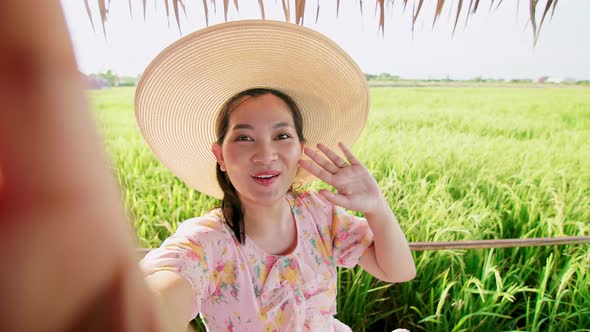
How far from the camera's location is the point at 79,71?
0.44 ft

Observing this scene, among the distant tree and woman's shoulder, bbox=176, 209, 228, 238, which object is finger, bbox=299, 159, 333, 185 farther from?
the distant tree

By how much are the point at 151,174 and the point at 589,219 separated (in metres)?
2.15

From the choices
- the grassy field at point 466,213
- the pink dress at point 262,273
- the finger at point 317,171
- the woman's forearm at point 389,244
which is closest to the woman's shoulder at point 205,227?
the pink dress at point 262,273

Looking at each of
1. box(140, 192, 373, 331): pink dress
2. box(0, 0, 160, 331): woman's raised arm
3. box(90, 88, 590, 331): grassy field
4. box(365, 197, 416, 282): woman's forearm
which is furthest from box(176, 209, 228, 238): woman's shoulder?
box(0, 0, 160, 331): woman's raised arm

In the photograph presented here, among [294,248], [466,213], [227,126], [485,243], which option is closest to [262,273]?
[294,248]

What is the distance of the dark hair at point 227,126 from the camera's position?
920 millimetres

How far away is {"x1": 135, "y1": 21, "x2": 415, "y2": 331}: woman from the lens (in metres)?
0.87

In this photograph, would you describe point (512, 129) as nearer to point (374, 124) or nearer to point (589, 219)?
point (374, 124)

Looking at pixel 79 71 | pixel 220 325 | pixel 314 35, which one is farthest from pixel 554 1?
pixel 79 71

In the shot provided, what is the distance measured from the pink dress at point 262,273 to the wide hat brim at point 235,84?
0.21m

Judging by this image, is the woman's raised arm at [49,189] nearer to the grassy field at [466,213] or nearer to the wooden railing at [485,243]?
the grassy field at [466,213]

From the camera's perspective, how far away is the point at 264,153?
33.4 inches

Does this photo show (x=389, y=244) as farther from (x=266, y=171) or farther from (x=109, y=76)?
(x=109, y=76)

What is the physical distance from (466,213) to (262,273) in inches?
54.7
